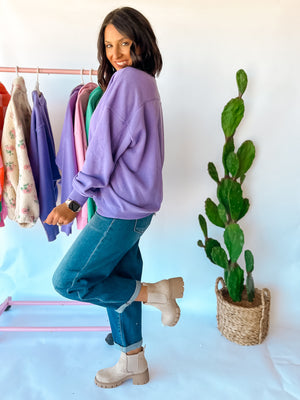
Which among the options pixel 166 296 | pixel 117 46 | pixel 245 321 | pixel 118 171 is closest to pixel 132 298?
pixel 166 296

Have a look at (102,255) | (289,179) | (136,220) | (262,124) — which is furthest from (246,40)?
(102,255)

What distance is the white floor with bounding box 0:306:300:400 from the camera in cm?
155

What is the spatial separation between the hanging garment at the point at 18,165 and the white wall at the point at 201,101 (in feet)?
1.24

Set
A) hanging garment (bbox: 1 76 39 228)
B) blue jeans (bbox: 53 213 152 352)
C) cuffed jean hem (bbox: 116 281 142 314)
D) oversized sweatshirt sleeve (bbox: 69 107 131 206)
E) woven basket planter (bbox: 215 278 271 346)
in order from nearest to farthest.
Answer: oversized sweatshirt sleeve (bbox: 69 107 131 206)
blue jeans (bbox: 53 213 152 352)
cuffed jean hem (bbox: 116 281 142 314)
hanging garment (bbox: 1 76 39 228)
woven basket planter (bbox: 215 278 271 346)

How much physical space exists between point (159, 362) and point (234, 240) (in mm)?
665

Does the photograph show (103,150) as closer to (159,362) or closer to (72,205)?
(72,205)

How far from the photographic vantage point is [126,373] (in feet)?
5.16

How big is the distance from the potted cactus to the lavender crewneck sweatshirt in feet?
2.04

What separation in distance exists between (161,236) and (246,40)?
115 cm

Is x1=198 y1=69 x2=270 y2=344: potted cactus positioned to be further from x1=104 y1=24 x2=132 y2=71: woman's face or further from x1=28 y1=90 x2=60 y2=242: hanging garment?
x1=28 y1=90 x2=60 y2=242: hanging garment

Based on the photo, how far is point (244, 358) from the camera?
5.91 feet

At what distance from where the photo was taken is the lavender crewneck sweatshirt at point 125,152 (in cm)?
120

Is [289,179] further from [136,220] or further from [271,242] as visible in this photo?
[136,220]

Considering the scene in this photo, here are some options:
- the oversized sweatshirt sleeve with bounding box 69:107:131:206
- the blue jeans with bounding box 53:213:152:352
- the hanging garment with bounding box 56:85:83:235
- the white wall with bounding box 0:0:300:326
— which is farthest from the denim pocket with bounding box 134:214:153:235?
the white wall with bounding box 0:0:300:326
